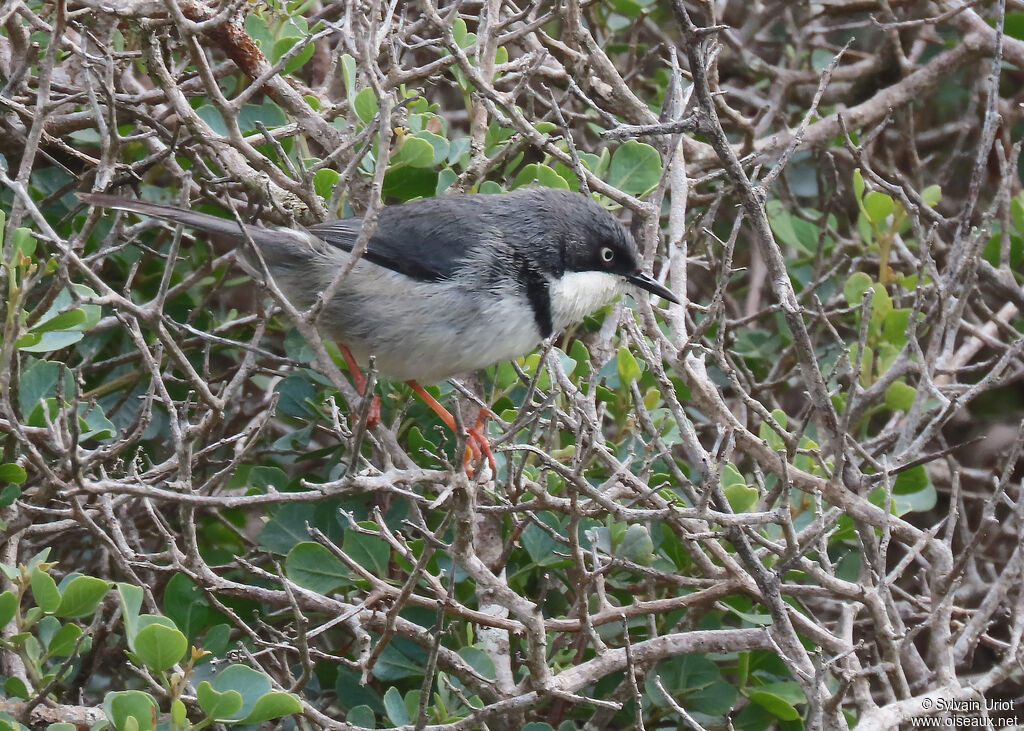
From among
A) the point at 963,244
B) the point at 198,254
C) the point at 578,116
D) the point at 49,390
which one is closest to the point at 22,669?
the point at 49,390

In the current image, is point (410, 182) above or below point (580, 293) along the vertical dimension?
above

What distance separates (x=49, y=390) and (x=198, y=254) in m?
1.17

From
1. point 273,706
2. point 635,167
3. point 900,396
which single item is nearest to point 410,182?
point 635,167

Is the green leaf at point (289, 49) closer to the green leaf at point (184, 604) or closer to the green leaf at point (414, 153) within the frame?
the green leaf at point (414, 153)

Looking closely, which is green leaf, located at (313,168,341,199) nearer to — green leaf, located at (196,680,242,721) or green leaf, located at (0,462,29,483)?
green leaf, located at (0,462,29,483)

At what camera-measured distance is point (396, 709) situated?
2.90 m

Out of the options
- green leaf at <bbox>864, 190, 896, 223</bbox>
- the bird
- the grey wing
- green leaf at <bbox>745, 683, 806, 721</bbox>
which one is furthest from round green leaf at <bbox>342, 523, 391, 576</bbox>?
green leaf at <bbox>864, 190, 896, 223</bbox>

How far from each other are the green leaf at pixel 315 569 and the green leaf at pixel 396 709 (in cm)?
42

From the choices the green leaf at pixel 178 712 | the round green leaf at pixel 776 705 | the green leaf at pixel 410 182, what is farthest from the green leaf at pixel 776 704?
the green leaf at pixel 410 182

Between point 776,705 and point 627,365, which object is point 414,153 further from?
point 776,705

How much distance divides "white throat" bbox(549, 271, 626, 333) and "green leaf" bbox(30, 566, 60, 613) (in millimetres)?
1892

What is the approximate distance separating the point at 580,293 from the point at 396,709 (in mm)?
1668

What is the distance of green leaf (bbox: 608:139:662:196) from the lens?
4027 millimetres

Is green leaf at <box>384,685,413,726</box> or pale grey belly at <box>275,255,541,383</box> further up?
pale grey belly at <box>275,255,541,383</box>
